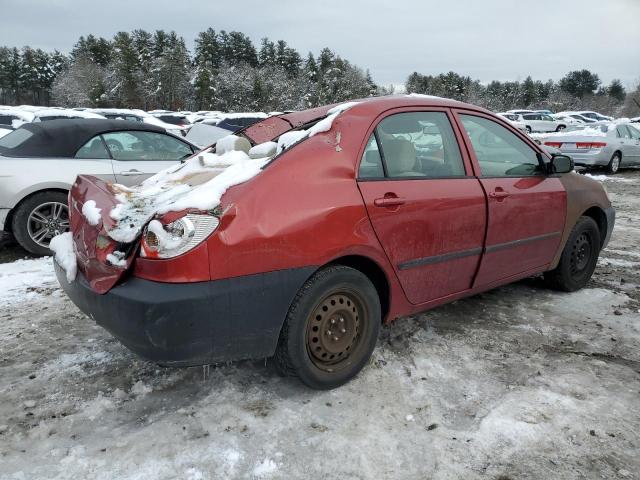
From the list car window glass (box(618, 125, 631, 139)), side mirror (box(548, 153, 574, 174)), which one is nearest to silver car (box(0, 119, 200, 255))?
side mirror (box(548, 153, 574, 174))

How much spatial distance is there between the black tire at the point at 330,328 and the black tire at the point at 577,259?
7.21 feet

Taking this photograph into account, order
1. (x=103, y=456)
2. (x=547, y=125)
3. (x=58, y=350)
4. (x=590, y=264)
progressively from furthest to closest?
(x=547, y=125) < (x=590, y=264) < (x=58, y=350) < (x=103, y=456)

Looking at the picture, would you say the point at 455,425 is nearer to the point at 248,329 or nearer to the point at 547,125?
the point at 248,329

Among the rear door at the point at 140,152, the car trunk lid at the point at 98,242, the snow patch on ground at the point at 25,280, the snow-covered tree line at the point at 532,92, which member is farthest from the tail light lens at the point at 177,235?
the snow-covered tree line at the point at 532,92

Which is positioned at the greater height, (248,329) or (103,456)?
(248,329)

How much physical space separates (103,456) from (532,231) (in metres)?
3.13

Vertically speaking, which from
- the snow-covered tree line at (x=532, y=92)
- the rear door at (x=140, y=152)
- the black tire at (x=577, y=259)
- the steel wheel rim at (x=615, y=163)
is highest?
the snow-covered tree line at (x=532, y=92)

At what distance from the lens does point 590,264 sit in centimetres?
446

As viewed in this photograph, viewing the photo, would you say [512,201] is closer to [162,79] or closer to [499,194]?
[499,194]

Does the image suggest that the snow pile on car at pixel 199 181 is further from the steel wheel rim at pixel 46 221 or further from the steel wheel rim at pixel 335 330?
the steel wheel rim at pixel 46 221

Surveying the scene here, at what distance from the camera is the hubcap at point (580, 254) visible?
4.27m

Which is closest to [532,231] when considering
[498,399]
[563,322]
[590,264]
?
[563,322]

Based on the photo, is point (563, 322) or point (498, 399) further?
point (563, 322)

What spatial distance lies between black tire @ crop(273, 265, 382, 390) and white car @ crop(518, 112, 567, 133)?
27.4 meters
